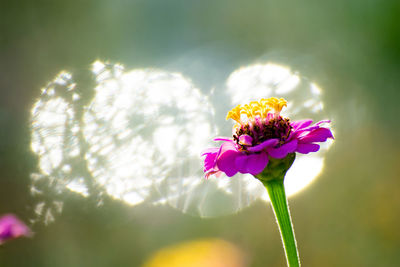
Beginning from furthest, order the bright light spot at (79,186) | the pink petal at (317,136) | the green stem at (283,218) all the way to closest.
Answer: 1. the bright light spot at (79,186)
2. the pink petal at (317,136)
3. the green stem at (283,218)

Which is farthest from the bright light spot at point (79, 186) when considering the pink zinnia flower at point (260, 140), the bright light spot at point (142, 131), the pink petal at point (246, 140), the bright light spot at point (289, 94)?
the pink petal at point (246, 140)

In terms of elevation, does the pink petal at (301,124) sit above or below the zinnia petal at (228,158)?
above

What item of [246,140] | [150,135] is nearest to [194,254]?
[150,135]

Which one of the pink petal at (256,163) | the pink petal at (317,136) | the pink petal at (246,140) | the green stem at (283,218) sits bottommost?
the green stem at (283,218)

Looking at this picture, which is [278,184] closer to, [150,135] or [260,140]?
[260,140]

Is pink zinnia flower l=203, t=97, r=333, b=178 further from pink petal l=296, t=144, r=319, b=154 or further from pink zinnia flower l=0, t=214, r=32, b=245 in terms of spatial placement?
pink zinnia flower l=0, t=214, r=32, b=245

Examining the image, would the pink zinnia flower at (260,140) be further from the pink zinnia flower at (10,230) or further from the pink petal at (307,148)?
the pink zinnia flower at (10,230)

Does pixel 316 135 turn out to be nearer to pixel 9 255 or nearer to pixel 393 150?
pixel 9 255
